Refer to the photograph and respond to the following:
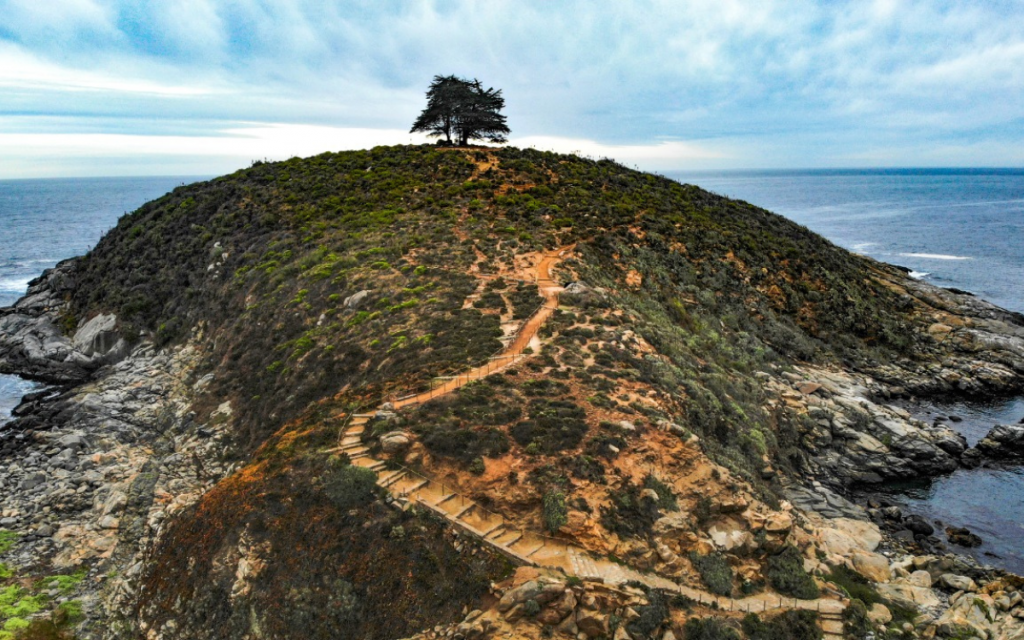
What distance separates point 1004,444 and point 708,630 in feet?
89.4

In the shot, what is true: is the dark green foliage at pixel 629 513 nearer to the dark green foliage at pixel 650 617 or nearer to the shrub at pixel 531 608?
the dark green foliage at pixel 650 617

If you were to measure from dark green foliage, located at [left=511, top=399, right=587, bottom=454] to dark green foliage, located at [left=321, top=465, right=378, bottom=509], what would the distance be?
16.8 ft

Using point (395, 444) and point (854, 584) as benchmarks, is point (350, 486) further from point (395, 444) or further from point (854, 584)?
point (854, 584)

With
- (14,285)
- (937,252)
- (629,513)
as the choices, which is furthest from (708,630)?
(937,252)

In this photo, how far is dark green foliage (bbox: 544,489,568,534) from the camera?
1738 centimetres

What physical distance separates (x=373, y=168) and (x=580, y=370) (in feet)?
131

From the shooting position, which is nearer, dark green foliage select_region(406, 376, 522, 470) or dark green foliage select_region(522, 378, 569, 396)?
dark green foliage select_region(406, 376, 522, 470)

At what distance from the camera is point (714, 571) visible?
17.3 meters

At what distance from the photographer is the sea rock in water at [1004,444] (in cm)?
3162

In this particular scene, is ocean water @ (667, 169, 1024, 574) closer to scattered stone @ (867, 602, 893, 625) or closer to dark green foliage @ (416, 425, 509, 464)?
scattered stone @ (867, 602, 893, 625)

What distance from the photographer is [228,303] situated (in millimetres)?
39312

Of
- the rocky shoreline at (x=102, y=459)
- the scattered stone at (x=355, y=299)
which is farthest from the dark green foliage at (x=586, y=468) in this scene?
the scattered stone at (x=355, y=299)

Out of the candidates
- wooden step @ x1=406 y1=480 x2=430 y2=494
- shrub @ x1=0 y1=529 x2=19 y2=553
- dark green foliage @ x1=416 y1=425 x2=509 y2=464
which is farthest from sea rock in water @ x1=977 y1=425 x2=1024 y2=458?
shrub @ x1=0 y1=529 x2=19 y2=553

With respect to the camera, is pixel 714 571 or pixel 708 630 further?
pixel 714 571
